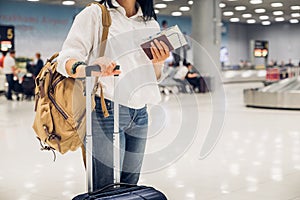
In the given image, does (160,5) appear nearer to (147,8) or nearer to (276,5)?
(276,5)

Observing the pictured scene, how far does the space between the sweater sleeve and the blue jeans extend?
0.26 m

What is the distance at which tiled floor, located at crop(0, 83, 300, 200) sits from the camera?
4.84m

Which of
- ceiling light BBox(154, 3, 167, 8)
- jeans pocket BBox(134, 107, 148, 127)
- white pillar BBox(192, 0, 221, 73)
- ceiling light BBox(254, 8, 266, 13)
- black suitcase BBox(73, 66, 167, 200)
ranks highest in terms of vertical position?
ceiling light BBox(254, 8, 266, 13)

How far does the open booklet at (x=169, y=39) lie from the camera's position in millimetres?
2604

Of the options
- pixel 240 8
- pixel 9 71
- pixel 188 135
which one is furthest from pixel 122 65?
pixel 240 8

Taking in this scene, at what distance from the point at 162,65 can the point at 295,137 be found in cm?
636

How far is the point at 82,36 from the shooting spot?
2.57 m

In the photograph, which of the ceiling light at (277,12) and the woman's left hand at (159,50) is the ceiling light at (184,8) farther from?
the woman's left hand at (159,50)

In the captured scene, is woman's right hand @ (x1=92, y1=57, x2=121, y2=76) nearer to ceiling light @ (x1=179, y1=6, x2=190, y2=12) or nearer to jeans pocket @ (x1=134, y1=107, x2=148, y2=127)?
jeans pocket @ (x1=134, y1=107, x2=148, y2=127)

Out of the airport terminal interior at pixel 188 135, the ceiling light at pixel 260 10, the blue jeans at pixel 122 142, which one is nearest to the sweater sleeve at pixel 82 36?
the blue jeans at pixel 122 142

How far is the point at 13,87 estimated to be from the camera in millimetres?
18641

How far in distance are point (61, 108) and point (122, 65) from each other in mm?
393

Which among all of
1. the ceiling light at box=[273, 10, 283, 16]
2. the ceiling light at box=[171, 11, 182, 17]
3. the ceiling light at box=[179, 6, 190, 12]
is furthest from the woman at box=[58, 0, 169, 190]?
the ceiling light at box=[273, 10, 283, 16]

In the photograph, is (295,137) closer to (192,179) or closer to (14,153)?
(192,179)
